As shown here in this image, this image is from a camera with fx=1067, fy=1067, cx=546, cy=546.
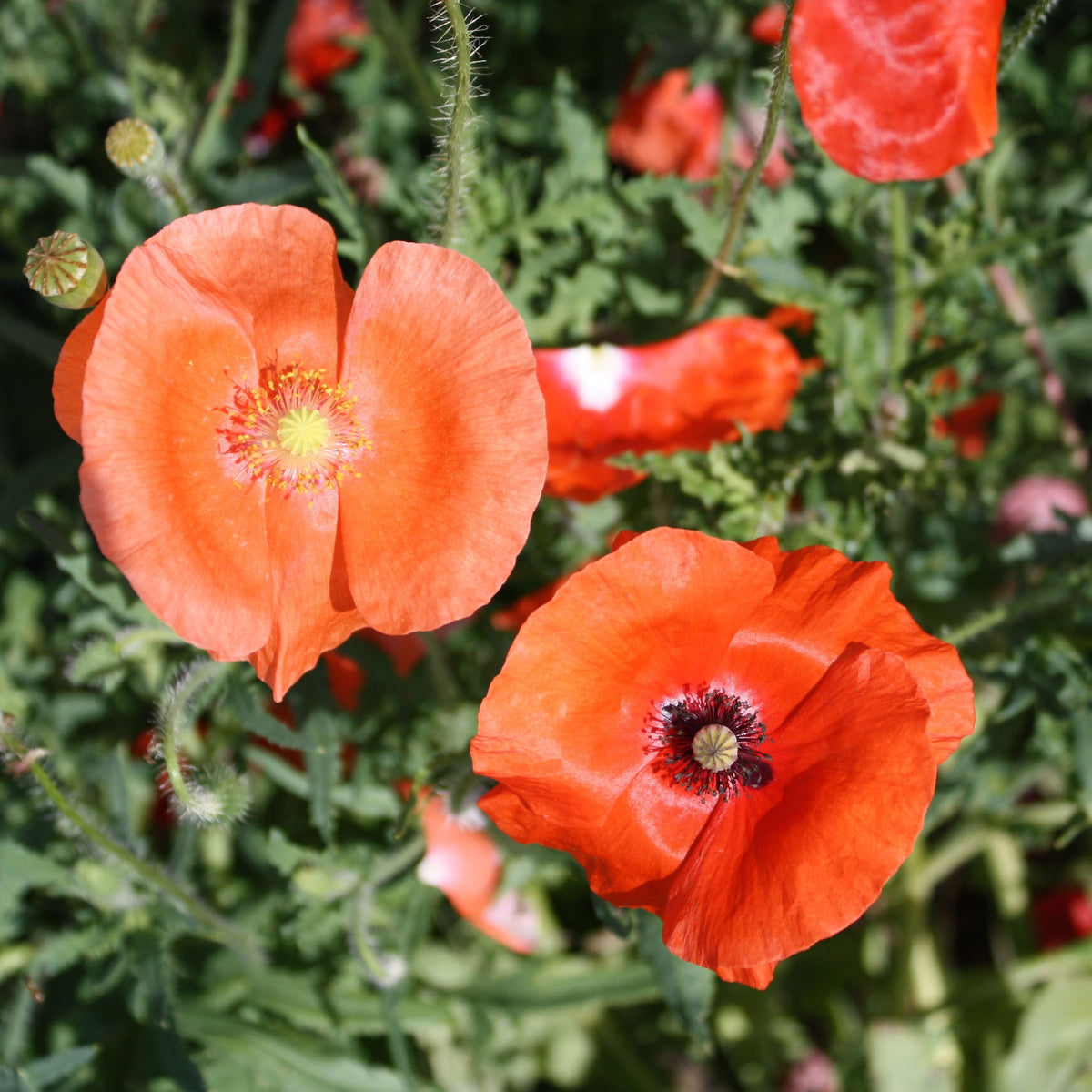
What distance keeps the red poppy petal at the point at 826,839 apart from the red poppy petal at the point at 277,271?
3.34 feet

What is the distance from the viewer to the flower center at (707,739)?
1.74 meters

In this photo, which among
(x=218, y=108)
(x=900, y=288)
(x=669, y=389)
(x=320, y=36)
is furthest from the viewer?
(x=320, y=36)

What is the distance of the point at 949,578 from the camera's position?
2.83m

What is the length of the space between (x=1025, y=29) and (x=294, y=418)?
4.63 ft

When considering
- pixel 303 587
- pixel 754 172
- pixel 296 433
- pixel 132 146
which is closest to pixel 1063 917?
pixel 754 172

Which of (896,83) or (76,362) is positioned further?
(896,83)

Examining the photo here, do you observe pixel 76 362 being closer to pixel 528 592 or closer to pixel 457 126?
pixel 457 126

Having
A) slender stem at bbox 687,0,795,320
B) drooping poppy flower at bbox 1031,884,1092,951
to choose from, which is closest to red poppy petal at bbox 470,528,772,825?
slender stem at bbox 687,0,795,320

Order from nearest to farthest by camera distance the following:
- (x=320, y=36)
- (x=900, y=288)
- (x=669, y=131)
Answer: (x=900, y=288) < (x=669, y=131) < (x=320, y=36)

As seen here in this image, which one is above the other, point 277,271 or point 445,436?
point 277,271

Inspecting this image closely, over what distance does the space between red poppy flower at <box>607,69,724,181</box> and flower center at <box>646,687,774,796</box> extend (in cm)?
174

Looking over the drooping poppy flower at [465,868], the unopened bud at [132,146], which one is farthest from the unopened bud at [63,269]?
the drooping poppy flower at [465,868]

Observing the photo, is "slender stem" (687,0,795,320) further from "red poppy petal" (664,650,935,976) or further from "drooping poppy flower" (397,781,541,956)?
"drooping poppy flower" (397,781,541,956)

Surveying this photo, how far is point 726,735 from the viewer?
1667mm
